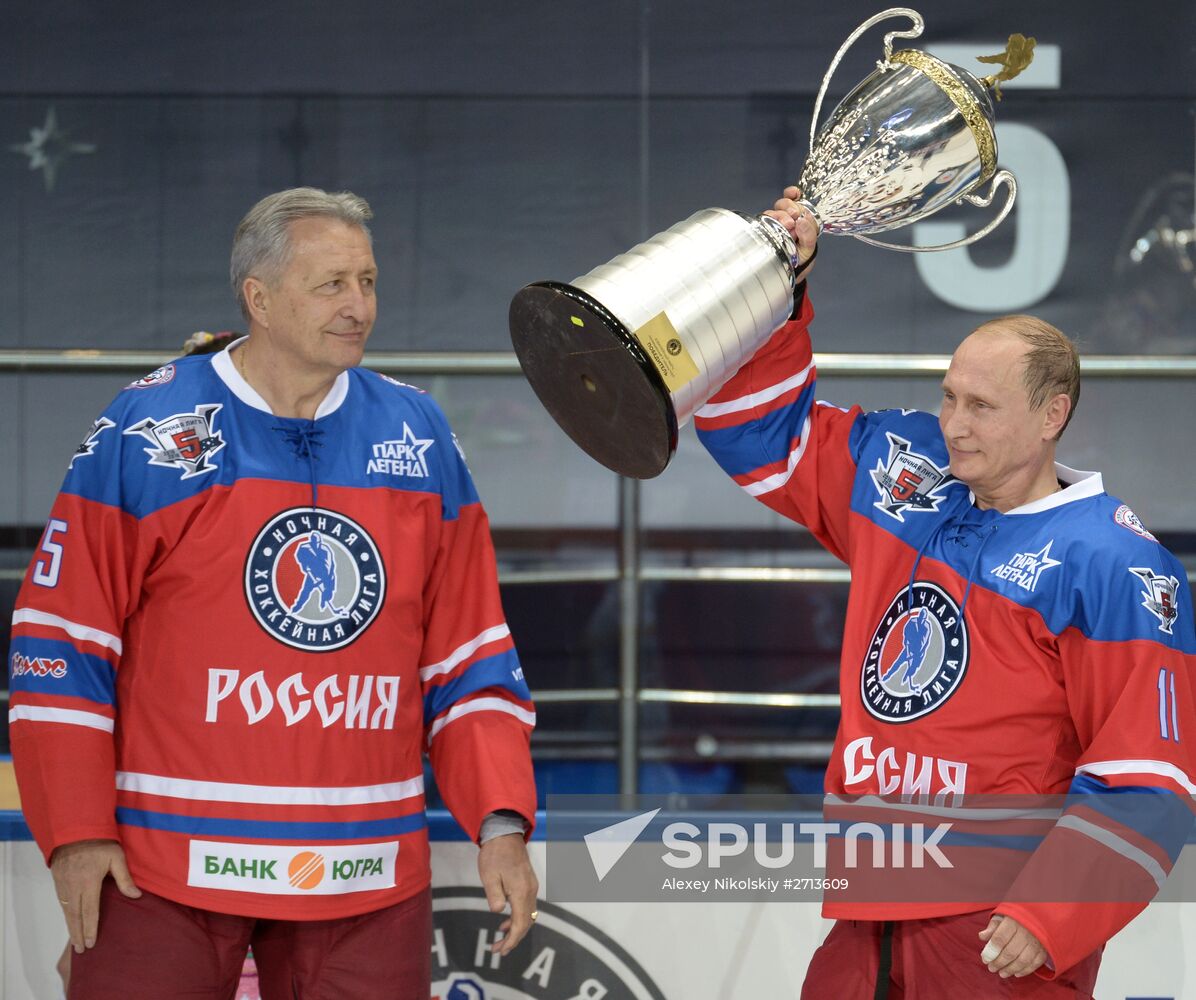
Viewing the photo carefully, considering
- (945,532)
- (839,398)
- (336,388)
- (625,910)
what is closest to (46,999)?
(625,910)

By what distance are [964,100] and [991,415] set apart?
1.18 feet

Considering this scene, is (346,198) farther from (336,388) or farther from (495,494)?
(495,494)

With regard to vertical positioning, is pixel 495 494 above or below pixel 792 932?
above

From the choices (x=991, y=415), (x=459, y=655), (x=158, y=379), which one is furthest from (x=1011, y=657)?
(x=158, y=379)

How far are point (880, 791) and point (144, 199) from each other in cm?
333

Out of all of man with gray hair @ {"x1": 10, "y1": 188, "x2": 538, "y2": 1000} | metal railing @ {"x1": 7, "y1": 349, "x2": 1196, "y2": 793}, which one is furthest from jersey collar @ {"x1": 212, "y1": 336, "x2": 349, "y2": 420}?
metal railing @ {"x1": 7, "y1": 349, "x2": 1196, "y2": 793}

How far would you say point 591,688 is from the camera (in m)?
4.55

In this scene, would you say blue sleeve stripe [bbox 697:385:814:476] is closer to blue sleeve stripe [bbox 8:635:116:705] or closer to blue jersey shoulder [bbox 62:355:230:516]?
blue jersey shoulder [bbox 62:355:230:516]

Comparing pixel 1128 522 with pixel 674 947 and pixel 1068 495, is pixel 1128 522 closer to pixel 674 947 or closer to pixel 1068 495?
pixel 1068 495

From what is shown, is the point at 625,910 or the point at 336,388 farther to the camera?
the point at 625,910

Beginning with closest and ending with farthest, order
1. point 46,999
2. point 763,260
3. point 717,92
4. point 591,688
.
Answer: point 763,260 → point 46,999 → point 717,92 → point 591,688

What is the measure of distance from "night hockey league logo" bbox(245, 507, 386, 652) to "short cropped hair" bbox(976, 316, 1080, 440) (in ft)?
2.52

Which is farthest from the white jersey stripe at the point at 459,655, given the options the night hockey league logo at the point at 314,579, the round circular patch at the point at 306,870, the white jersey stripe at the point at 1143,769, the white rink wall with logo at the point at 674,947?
the white jersey stripe at the point at 1143,769

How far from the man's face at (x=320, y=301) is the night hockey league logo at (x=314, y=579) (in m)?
0.19
